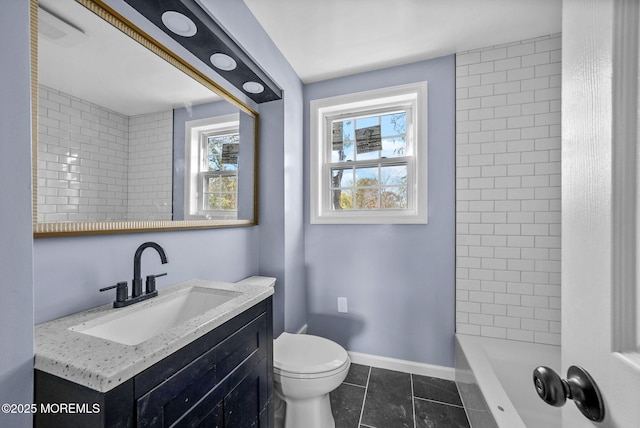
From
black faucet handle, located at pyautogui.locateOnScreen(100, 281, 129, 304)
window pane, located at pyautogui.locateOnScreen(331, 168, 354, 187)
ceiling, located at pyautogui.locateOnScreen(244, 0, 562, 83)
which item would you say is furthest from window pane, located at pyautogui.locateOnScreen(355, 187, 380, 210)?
black faucet handle, located at pyautogui.locateOnScreen(100, 281, 129, 304)

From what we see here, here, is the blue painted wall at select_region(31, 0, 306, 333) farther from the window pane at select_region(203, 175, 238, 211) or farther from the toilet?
the toilet

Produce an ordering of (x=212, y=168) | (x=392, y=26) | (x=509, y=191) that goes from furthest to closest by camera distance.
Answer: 1. (x=509, y=191)
2. (x=392, y=26)
3. (x=212, y=168)

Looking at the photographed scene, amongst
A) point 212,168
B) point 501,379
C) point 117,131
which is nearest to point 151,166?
point 117,131

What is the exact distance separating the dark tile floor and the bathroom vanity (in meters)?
0.73

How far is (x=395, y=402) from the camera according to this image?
1688 mm

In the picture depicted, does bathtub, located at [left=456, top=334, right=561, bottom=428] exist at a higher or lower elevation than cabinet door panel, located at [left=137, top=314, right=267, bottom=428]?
lower

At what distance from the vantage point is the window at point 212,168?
1402 millimetres

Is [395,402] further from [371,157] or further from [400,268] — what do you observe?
[371,157]

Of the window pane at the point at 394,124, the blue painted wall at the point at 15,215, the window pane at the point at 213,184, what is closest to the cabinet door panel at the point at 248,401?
the blue painted wall at the point at 15,215

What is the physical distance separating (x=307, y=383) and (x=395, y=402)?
0.78 metres

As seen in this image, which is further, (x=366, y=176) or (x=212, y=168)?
(x=366, y=176)

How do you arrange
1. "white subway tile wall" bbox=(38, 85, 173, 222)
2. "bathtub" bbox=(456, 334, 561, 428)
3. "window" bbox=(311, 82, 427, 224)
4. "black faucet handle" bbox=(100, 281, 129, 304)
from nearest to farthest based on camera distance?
"white subway tile wall" bbox=(38, 85, 173, 222)
"black faucet handle" bbox=(100, 281, 129, 304)
"bathtub" bbox=(456, 334, 561, 428)
"window" bbox=(311, 82, 427, 224)

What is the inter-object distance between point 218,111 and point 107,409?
1.49 meters

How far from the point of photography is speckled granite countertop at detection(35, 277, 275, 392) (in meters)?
0.56
